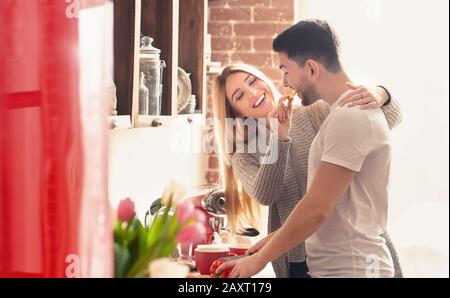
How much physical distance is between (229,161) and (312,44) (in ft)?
2.10

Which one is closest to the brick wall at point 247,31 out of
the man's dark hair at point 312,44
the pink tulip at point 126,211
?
the man's dark hair at point 312,44

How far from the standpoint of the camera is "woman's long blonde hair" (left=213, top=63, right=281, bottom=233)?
5.59 ft

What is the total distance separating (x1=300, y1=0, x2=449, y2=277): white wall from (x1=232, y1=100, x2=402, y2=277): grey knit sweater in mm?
934

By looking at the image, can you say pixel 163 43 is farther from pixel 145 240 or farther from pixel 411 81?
pixel 411 81

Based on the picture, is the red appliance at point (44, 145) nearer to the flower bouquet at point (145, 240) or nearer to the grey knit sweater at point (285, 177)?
the flower bouquet at point (145, 240)

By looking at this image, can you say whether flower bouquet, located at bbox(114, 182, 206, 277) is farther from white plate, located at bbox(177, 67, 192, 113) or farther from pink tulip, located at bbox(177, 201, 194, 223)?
white plate, located at bbox(177, 67, 192, 113)

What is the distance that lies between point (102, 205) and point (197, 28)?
1.08 m

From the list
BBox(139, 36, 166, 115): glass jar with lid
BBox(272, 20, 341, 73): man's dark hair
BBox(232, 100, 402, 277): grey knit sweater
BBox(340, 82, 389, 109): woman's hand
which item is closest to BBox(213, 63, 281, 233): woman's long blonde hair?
BBox(232, 100, 402, 277): grey knit sweater

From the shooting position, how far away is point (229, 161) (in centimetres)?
187

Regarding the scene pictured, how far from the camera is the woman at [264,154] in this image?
1.50 metres

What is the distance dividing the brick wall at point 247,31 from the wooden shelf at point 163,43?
0.63m

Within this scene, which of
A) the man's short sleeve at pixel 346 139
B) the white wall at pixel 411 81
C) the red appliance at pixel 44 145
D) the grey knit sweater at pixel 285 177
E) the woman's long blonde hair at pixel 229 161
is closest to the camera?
the red appliance at pixel 44 145
